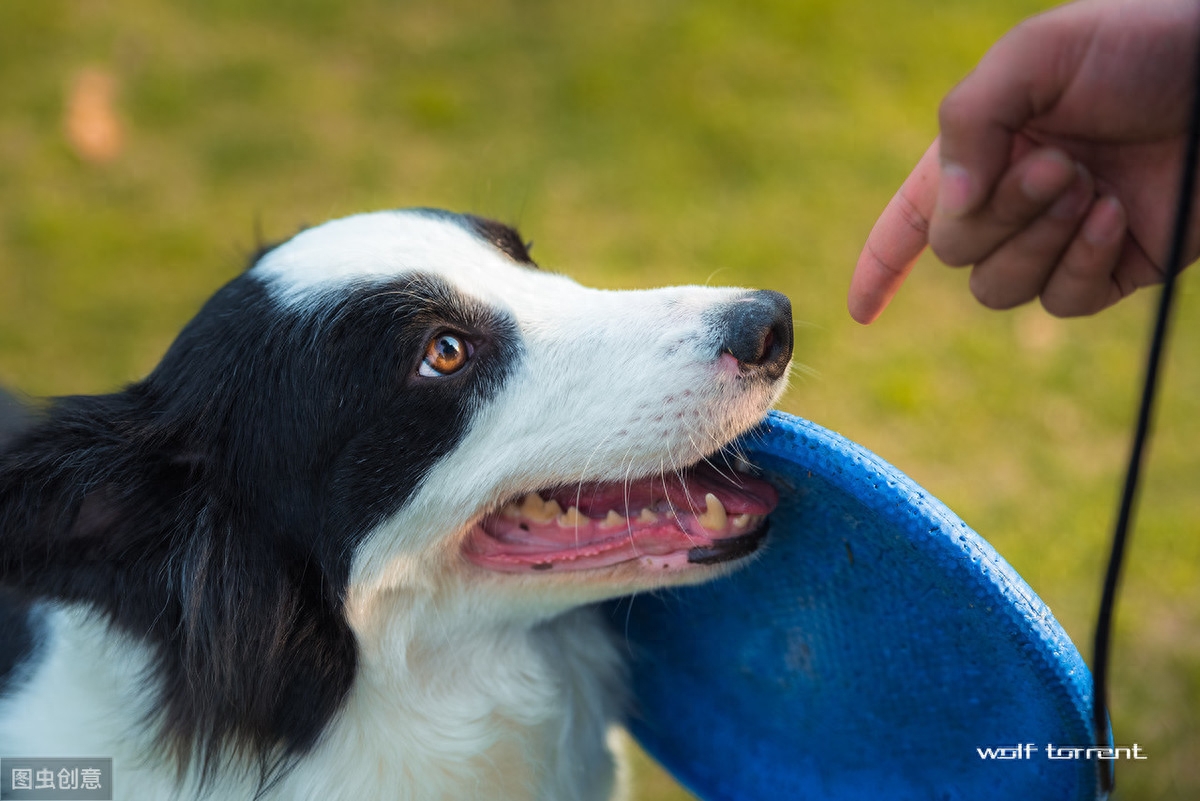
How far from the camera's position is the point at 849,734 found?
1.93 metres

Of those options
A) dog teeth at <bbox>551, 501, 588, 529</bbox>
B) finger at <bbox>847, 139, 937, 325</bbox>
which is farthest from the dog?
finger at <bbox>847, 139, 937, 325</bbox>

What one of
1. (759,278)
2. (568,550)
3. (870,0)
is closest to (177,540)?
(568,550)

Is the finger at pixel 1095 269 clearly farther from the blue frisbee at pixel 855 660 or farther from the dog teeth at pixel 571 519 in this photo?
the dog teeth at pixel 571 519

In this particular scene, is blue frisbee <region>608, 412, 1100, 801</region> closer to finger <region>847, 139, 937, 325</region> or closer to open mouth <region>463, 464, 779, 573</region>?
open mouth <region>463, 464, 779, 573</region>

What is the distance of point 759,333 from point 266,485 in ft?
3.09

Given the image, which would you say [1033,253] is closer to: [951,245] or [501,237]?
[951,245]

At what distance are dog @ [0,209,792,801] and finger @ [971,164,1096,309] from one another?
1.17 ft

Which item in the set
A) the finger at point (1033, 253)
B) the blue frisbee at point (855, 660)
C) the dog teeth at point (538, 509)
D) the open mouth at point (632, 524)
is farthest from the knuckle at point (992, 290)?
the dog teeth at point (538, 509)

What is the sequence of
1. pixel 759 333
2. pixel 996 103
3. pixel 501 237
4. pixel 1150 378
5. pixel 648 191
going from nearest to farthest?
pixel 1150 378
pixel 996 103
pixel 759 333
pixel 501 237
pixel 648 191

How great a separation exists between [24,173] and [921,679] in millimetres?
5071

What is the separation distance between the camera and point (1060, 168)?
4.80 ft

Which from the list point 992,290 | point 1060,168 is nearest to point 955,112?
point 1060,168

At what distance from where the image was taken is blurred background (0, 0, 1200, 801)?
11.8 feet

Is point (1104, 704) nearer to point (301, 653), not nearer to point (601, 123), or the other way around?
point (301, 653)
